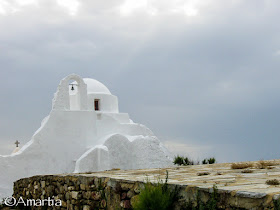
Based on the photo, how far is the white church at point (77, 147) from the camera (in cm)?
1703

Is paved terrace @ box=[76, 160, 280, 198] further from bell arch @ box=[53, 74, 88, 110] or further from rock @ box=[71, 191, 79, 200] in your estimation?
bell arch @ box=[53, 74, 88, 110]

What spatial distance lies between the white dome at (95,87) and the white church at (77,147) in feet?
5.67

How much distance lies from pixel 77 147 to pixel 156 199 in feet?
50.4

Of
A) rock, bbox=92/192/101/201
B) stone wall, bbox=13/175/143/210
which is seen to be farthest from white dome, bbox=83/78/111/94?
rock, bbox=92/192/101/201

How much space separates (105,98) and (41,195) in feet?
48.7

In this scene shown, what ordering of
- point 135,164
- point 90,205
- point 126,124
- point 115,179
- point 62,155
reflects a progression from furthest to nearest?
1. point 126,124
2. point 135,164
3. point 62,155
4. point 90,205
5. point 115,179

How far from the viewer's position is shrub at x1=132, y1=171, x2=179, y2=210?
3461 mm

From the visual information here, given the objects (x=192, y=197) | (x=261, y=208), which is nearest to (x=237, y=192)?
(x=261, y=208)

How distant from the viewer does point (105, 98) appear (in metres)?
22.2

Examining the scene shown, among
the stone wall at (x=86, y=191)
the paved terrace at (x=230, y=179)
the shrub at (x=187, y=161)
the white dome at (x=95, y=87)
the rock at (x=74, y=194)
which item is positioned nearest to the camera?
the paved terrace at (x=230, y=179)

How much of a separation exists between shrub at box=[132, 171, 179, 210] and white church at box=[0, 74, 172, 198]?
13.8 meters

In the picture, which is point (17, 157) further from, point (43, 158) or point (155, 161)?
point (155, 161)

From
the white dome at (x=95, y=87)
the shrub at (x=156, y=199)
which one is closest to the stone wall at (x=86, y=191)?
the shrub at (x=156, y=199)

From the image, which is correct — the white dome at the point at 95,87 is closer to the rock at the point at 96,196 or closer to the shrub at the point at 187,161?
the shrub at the point at 187,161
